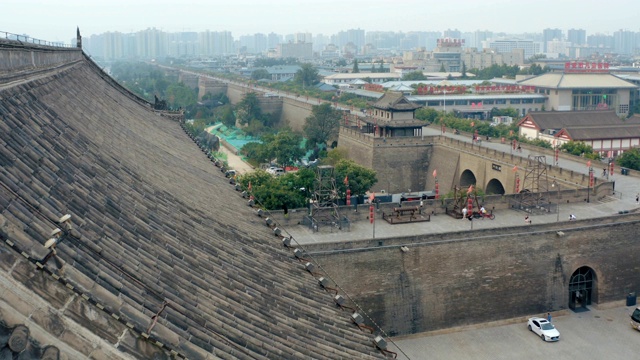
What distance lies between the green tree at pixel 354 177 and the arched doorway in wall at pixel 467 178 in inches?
260

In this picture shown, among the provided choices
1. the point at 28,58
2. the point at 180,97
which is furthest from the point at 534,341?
the point at 180,97

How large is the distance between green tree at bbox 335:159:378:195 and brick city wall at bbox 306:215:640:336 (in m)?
9.70

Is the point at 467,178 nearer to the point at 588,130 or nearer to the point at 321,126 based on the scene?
the point at 588,130

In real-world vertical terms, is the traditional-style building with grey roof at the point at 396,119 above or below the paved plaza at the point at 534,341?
above

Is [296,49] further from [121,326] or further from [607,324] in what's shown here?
[121,326]

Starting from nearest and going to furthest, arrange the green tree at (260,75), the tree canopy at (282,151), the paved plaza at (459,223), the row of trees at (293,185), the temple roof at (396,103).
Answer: the paved plaza at (459,223)
the row of trees at (293,185)
the temple roof at (396,103)
the tree canopy at (282,151)
the green tree at (260,75)

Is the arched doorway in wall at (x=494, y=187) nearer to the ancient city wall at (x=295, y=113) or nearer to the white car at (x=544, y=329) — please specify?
the white car at (x=544, y=329)

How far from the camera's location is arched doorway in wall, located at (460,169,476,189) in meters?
35.2

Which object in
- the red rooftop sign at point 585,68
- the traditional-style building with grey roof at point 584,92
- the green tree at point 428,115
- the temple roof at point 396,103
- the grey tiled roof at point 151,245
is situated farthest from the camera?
the red rooftop sign at point 585,68

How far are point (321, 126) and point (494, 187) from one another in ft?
51.1

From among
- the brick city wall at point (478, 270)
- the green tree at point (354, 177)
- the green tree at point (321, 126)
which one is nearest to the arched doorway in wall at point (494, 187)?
the green tree at point (354, 177)

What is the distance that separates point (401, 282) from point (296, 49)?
184714mm

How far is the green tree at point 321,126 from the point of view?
151ft

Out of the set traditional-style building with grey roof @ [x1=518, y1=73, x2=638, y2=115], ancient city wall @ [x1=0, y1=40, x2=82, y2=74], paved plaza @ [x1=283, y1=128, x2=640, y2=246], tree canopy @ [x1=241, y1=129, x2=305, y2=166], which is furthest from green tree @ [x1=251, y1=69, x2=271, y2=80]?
ancient city wall @ [x1=0, y1=40, x2=82, y2=74]
